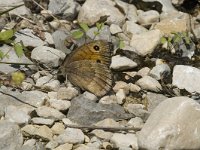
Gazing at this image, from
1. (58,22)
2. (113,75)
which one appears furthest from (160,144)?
(58,22)

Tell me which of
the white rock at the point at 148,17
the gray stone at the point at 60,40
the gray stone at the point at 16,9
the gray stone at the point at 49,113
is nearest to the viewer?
the gray stone at the point at 49,113

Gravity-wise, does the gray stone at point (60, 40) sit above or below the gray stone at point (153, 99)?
above

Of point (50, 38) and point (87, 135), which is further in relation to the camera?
point (50, 38)

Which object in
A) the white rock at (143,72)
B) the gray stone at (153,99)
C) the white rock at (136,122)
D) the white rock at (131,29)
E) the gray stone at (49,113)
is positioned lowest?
the white rock at (143,72)

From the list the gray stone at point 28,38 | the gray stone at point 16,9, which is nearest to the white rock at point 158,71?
the gray stone at point 28,38

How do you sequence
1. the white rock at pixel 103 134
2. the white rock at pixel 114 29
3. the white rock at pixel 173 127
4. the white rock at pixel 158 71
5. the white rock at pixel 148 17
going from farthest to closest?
the white rock at pixel 148 17, the white rock at pixel 114 29, the white rock at pixel 158 71, the white rock at pixel 103 134, the white rock at pixel 173 127

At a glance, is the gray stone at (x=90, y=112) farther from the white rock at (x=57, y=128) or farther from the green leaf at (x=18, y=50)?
the green leaf at (x=18, y=50)

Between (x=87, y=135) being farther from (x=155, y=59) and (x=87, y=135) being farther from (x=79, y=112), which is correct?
(x=155, y=59)
